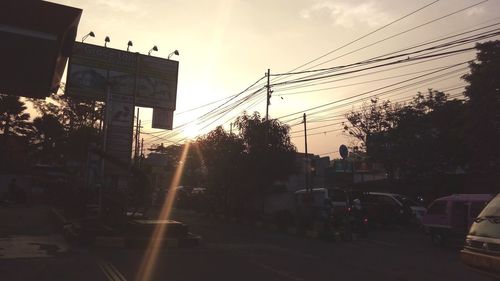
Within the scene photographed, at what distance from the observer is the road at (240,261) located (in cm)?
1089

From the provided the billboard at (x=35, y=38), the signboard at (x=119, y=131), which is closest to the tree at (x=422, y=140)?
the signboard at (x=119, y=131)

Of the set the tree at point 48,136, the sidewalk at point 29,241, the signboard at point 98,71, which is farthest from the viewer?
the tree at point 48,136

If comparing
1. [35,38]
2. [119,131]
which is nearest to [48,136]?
[119,131]

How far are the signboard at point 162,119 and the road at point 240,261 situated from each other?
578 inches

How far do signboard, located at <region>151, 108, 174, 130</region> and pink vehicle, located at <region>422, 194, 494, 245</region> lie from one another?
18.4 metres

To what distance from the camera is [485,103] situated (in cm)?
2536

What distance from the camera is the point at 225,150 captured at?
29359 millimetres

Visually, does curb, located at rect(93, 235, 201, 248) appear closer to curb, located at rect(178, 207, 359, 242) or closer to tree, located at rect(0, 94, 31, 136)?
curb, located at rect(178, 207, 359, 242)

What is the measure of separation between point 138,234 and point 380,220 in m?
14.9

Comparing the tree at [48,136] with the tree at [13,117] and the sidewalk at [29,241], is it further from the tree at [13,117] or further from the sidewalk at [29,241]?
the sidewalk at [29,241]

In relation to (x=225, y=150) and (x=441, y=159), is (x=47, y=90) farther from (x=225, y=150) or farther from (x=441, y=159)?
(x=441, y=159)

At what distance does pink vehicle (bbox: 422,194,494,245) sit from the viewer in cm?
1810

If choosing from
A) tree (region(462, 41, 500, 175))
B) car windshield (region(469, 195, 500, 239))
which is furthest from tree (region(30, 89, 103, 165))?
car windshield (region(469, 195, 500, 239))

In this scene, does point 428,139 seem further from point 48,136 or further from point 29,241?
point 48,136
